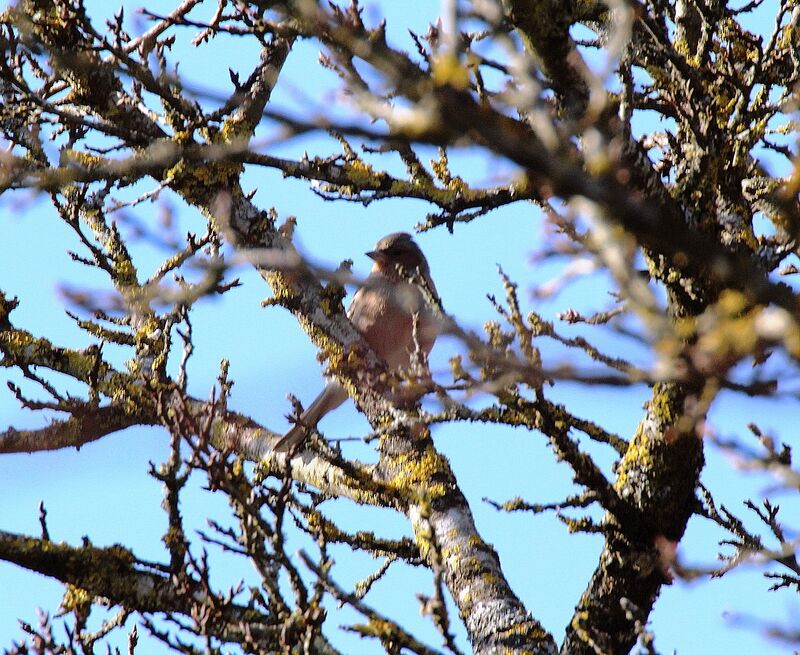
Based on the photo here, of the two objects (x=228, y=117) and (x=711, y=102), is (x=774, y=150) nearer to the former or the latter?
(x=711, y=102)

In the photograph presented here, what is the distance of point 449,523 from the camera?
167 inches

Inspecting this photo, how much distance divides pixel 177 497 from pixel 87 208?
8.96 ft

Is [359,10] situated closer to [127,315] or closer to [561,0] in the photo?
[561,0]

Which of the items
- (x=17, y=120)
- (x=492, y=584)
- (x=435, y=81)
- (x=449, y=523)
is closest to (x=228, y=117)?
(x=17, y=120)

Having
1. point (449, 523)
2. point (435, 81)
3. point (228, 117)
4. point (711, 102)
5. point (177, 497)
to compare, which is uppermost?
point (228, 117)

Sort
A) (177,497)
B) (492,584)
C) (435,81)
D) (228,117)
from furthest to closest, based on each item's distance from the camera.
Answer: (228,117)
(492,584)
(177,497)
(435,81)

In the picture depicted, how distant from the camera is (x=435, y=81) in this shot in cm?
172

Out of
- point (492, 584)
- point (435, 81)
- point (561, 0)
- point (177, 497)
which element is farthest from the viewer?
point (492, 584)

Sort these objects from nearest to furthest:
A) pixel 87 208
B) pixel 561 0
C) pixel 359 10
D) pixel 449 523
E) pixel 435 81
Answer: pixel 435 81 → pixel 561 0 → pixel 359 10 → pixel 449 523 → pixel 87 208

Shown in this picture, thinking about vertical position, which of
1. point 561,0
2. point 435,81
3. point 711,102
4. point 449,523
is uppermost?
point 711,102

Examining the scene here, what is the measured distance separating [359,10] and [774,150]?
2.46m

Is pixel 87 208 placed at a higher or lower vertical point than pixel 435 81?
higher

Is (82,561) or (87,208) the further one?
(87,208)

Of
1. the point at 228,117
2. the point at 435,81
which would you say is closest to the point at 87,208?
the point at 228,117
